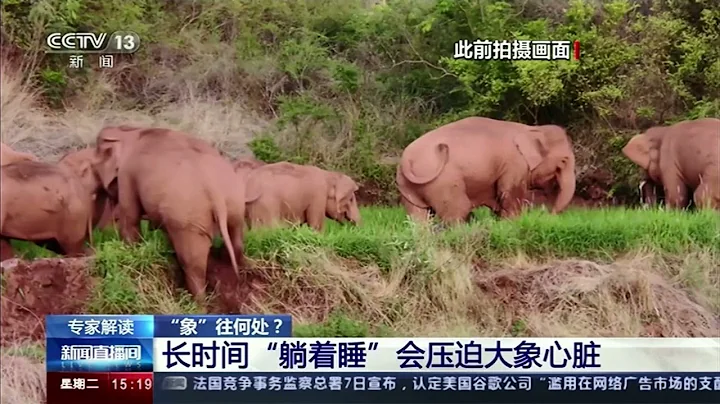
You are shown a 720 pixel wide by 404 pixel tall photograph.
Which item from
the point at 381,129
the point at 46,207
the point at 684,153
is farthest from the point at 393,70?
the point at 46,207

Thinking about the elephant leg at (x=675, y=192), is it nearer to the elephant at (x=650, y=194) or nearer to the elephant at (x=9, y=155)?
the elephant at (x=650, y=194)

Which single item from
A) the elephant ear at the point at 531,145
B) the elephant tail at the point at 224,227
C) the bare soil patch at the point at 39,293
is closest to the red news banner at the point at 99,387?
the bare soil patch at the point at 39,293

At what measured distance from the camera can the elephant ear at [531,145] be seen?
2146mm

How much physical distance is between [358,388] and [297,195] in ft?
1.57

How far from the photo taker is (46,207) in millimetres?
2088

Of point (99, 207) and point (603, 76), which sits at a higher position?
point (603, 76)

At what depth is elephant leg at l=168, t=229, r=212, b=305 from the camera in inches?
82.4

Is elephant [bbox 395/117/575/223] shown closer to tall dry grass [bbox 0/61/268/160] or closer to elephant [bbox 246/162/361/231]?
elephant [bbox 246/162/361/231]

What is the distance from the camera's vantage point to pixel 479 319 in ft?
6.88

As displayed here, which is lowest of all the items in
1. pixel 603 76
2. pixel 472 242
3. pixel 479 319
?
pixel 479 319

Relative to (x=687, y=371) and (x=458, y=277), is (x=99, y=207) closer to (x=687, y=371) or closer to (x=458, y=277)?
(x=458, y=277)

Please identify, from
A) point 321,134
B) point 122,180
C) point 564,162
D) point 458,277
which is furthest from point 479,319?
point 122,180

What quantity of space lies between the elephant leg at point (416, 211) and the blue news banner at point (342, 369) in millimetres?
298

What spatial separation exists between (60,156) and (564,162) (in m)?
1.21
